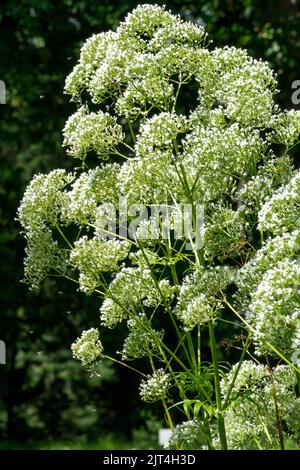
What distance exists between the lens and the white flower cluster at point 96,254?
130 inches

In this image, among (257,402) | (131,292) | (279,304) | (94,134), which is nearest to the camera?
(279,304)

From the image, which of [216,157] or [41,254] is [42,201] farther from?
[216,157]

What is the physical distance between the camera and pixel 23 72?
8.29m

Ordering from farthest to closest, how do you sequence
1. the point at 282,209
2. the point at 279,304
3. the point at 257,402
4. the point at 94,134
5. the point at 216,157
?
1. the point at 257,402
2. the point at 94,134
3. the point at 216,157
4. the point at 282,209
5. the point at 279,304

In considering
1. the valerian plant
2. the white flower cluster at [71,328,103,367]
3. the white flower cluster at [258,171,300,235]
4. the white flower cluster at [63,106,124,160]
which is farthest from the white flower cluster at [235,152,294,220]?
the white flower cluster at [71,328,103,367]

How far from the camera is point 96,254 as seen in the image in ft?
10.9

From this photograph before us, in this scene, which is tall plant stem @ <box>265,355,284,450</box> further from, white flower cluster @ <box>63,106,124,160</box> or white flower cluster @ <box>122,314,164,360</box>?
white flower cluster @ <box>63,106,124,160</box>

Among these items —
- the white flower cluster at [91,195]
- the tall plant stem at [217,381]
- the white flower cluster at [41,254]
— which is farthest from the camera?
the white flower cluster at [41,254]

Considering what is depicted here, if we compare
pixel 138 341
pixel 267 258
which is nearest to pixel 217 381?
pixel 138 341

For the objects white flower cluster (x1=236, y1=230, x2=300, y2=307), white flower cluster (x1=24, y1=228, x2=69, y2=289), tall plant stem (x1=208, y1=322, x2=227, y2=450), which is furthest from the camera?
white flower cluster (x1=24, y1=228, x2=69, y2=289)

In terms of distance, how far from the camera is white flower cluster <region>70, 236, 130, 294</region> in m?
3.31

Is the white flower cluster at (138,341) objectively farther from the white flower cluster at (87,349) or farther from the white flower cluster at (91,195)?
the white flower cluster at (91,195)

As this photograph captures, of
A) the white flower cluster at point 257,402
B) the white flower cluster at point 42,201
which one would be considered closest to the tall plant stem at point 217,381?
the white flower cluster at point 257,402

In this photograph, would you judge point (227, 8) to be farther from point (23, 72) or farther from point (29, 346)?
point (29, 346)
